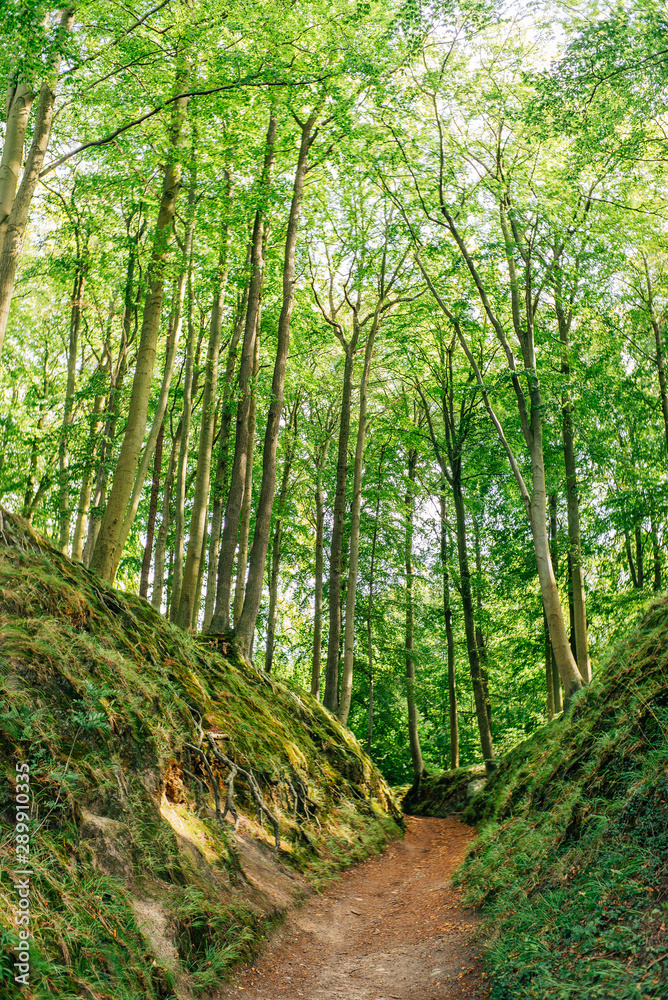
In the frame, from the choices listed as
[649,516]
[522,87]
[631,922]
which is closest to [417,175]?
[522,87]

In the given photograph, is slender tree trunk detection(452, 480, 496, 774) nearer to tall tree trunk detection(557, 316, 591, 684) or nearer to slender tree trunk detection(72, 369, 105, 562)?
tall tree trunk detection(557, 316, 591, 684)

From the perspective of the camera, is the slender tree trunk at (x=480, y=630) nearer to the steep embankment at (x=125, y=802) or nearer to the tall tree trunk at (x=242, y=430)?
the tall tree trunk at (x=242, y=430)

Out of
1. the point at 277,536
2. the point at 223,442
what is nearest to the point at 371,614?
the point at 277,536

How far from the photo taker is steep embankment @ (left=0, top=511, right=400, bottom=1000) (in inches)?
153

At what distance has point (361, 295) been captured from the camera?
1797 cm

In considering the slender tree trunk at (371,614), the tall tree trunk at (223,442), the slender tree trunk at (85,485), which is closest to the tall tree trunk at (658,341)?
the slender tree trunk at (371,614)

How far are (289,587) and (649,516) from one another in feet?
45.4

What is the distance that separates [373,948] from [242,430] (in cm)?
808

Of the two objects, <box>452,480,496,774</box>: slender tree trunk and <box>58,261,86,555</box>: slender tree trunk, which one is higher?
<box>58,261,86,555</box>: slender tree trunk

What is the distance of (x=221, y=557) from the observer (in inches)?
433

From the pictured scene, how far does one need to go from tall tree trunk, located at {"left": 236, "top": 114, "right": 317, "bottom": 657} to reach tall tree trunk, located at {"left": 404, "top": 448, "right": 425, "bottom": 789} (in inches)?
324

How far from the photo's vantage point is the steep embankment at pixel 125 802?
3.89m

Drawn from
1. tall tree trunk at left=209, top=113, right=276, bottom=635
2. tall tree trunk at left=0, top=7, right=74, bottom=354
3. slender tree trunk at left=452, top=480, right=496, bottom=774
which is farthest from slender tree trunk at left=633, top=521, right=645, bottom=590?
tall tree trunk at left=0, top=7, right=74, bottom=354

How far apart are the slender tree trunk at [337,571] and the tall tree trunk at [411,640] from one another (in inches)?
130
